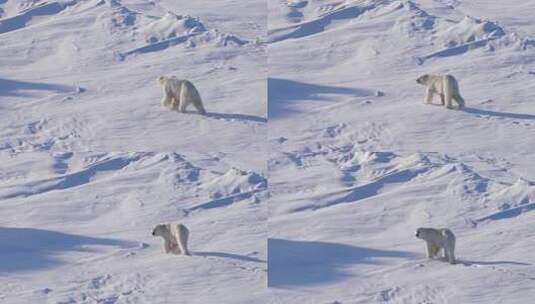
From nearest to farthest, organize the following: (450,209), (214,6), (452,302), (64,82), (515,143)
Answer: (452,302) < (450,209) < (515,143) < (64,82) < (214,6)

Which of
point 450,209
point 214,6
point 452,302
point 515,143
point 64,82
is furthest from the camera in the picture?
point 214,6

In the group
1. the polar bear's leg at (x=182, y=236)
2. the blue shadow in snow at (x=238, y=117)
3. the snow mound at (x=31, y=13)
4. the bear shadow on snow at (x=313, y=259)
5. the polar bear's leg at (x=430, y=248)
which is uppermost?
the snow mound at (x=31, y=13)

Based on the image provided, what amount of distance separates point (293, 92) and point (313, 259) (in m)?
3.33

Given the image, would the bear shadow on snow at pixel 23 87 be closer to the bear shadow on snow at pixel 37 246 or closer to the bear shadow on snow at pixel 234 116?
the bear shadow on snow at pixel 234 116

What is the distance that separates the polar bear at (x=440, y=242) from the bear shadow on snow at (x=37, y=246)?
8.88 ft

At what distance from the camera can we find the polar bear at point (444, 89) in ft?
64.3

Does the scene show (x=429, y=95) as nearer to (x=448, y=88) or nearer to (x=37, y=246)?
(x=448, y=88)

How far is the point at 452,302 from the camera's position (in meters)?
16.5

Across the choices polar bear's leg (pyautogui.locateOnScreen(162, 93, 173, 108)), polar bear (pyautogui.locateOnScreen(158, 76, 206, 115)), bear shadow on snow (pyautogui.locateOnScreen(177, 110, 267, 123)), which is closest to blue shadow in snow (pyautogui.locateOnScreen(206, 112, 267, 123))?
bear shadow on snow (pyautogui.locateOnScreen(177, 110, 267, 123))

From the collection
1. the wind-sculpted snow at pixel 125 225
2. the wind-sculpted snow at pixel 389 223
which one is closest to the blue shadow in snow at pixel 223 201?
the wind-sculpted snow at pixel 125 225

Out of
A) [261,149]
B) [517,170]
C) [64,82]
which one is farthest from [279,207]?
[64,82]

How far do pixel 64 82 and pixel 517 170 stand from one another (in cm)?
521

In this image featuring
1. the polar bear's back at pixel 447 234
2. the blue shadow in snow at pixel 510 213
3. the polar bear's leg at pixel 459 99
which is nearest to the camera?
the polar bear's back at pixel 447 234

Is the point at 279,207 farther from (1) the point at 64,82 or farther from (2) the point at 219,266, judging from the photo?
(1) the point at 64,82
